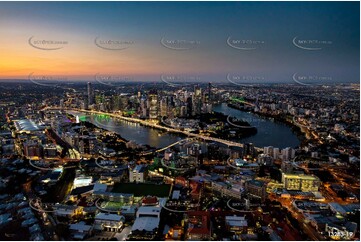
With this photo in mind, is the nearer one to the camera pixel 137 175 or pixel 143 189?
pixel 143 189

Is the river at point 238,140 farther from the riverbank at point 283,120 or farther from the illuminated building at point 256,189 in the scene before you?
the illuminated building at point 256,189

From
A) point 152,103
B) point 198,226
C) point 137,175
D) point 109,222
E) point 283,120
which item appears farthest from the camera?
point 152,103

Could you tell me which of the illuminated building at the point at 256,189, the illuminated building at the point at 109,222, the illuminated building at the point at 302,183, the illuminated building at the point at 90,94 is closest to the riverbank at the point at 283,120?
the illuminated building at the point at 302,183

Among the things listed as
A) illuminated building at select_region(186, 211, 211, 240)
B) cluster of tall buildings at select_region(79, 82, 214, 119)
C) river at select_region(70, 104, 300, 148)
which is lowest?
river at select_region(70, 104, 300, 148)

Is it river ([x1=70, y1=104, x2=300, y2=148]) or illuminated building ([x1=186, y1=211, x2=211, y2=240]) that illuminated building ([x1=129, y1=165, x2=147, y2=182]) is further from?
river ([x1=70, y1=104, x2=300, y2=148])

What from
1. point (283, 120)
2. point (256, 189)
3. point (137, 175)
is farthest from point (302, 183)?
point (283, 120)

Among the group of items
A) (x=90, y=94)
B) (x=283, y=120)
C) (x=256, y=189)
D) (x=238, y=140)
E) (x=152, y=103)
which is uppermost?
(x=90, y=94)

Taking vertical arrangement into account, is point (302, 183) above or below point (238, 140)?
above

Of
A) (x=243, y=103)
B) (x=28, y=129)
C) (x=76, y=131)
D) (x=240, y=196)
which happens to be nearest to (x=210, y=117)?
(x=243, y=103)

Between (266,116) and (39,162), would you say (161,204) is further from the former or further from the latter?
(266,116)

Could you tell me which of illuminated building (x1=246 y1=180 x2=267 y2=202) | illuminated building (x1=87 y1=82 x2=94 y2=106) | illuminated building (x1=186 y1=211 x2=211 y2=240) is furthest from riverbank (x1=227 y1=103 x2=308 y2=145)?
illuminated building (x1=186 y1=211 x2=211 y2=240)

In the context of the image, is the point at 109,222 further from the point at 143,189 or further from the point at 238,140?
the point at 238,140
